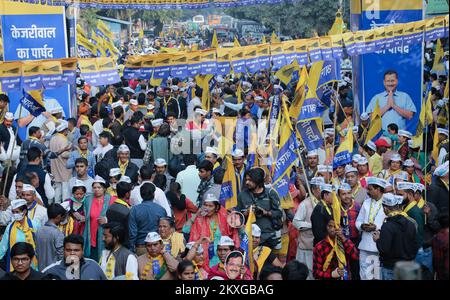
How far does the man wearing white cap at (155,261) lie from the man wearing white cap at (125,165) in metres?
4.33

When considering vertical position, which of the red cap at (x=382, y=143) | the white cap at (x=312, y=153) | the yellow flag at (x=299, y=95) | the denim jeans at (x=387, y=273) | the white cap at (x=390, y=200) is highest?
the yellow flag at (x=299, y=95)

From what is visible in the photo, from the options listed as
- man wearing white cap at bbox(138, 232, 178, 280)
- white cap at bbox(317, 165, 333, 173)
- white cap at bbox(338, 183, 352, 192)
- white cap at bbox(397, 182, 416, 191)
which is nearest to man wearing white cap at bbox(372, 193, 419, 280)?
white cap at bbox(397, 182, 416, 191)

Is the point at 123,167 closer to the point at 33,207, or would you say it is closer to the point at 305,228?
the point at 33,207

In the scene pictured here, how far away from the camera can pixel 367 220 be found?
10.5 m

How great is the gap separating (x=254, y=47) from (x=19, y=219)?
9442mm

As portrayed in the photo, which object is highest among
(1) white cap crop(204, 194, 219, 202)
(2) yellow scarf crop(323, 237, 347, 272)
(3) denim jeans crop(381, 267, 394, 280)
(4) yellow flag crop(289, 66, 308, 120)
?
(4) yellow flag crop(289, 66, 308, 120)

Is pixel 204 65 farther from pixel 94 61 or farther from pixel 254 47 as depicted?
pixel 94 61

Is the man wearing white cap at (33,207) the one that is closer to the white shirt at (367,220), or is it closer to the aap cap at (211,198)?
the aap cap at (211,198)

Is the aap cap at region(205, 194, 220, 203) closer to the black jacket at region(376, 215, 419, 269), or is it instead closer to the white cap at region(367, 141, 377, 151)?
the black jacket at region(376, 215, 419, 269)

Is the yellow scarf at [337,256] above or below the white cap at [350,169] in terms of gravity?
below

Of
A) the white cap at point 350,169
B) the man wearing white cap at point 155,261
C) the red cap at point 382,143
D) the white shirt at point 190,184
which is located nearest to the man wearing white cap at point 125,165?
the white shirt at point 190,184

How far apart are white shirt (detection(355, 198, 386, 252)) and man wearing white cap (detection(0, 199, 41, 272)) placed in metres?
3.22

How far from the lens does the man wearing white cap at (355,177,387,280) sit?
10.3 meters

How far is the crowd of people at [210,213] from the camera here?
30.3ft
